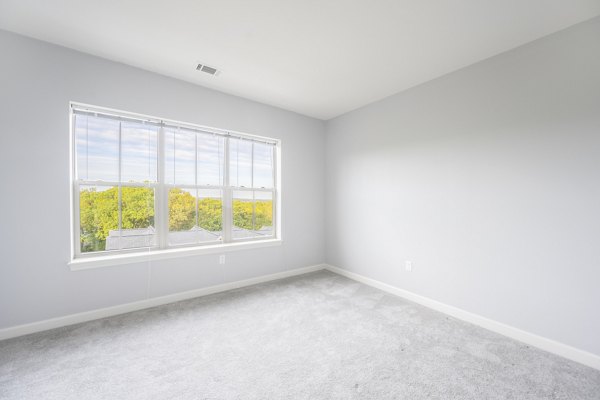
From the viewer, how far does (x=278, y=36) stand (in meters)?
2.19

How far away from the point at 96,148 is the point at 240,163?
5.55ft

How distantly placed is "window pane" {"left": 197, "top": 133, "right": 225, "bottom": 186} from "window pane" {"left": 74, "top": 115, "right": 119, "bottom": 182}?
0.93 meters

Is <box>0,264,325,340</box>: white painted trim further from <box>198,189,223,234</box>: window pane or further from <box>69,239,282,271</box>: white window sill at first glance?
<box>198,189,223,234</box>: window pane

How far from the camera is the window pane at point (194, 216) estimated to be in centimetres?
312

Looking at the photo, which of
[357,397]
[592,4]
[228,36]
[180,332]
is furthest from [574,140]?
[180,332]

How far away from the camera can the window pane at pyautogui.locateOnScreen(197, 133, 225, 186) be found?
3322 mm

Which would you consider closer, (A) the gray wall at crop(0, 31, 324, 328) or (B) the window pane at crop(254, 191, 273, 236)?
(A) the gray wall at crop(0, 31, 324, 328)

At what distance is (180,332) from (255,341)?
0.76 meters

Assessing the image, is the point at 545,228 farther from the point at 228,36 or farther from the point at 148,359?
the point at 148,359

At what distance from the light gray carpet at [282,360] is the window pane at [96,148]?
1.57 metres

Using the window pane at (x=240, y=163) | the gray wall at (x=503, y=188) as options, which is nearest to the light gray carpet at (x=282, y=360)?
the gray wall at (x=503, y=188)

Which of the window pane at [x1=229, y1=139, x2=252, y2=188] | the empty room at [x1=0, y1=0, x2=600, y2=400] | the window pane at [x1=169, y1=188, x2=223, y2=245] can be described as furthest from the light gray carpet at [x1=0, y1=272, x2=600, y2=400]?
the window pane at [x1=229, y1=139, x2=252, y2=188]

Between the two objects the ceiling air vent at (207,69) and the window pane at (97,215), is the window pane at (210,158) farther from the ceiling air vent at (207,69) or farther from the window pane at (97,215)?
the window pane at (97,215)

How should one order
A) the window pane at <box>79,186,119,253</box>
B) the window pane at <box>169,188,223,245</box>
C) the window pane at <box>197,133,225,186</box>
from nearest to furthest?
the window pane at <box>79,186,119,253</box>, the window pane at <box>169,188,223,245</box>, the window pane at <box>197,133,225,186</box>
